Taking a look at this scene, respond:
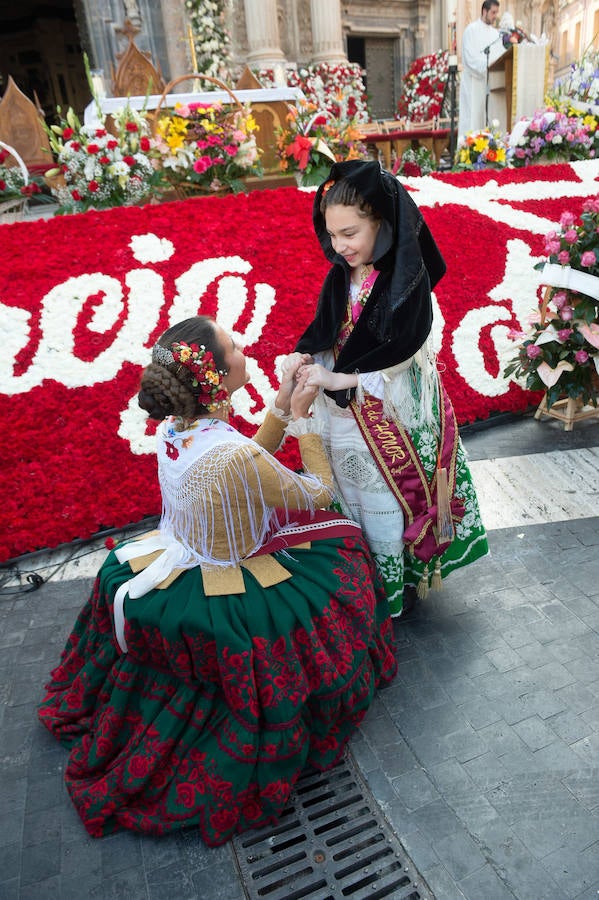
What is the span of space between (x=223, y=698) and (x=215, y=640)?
265 mm

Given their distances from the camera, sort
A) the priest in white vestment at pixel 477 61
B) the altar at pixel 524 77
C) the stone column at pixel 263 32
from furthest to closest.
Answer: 1. the stone column at pixel 263 32
2. the priest in white vestment at pixel 477 61
3. the altar at pixel 524 77

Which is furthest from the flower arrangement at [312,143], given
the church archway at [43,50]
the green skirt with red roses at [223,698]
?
the church archway at [43,50]

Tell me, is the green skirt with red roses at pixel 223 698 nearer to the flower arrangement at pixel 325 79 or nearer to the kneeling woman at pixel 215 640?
the kneeling woman at pixel 215 640

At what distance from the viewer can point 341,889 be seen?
1.83m

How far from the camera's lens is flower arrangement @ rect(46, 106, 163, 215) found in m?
4.82

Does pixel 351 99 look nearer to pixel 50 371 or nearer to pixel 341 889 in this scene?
pixel 50 371

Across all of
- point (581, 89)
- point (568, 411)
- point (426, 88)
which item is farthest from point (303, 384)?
point (426, 88)

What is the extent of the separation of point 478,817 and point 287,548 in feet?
3.54

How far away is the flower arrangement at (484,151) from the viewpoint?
7801 mm

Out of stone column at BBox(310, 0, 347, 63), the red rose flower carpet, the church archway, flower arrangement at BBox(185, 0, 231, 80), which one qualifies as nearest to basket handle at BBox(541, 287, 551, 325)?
the red rose flower carpet

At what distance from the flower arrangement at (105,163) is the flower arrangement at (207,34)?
9163mm

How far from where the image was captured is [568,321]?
14.1 feet

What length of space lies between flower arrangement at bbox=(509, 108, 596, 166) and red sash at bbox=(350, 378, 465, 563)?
634 cm

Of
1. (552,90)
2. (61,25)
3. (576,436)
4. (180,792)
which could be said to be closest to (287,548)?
(180,792)
